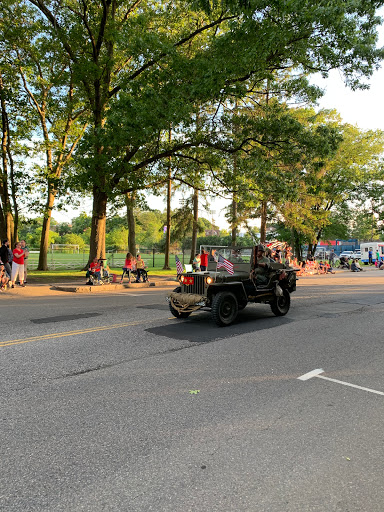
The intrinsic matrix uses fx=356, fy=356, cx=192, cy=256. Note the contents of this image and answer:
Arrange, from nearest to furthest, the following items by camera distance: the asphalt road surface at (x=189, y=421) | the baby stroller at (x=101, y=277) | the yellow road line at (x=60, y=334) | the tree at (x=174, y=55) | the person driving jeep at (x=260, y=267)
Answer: the asphalt road surface at (x=189, y=421), the yellow road line at (x=60, y=334), the person driving jeep at (x=260, y=267), the tree at (x=174, y=55), the baby stroller at (x=101, y=277)

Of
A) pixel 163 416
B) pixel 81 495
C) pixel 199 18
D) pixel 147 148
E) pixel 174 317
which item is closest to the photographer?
→ pixel 81 495

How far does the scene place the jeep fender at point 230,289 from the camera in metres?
8.20

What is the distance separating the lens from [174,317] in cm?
896

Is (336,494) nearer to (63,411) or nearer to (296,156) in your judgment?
(63,411)

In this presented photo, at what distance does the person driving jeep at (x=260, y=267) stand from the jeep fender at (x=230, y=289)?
26.5 inches

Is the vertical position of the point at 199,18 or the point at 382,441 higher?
the point at 199,18

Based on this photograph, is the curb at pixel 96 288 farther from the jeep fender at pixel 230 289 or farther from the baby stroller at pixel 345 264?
the baby stroller at pixel 345 264

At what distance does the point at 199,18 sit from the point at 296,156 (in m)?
8.44

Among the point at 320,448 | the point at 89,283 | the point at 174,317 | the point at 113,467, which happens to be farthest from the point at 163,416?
the point at 89,283

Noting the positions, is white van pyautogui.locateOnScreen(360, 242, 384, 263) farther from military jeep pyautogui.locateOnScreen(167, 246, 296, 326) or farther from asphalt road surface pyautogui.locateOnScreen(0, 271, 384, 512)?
asphalt road surface pyautogui.locateOnScreen(0, 271, 384, 512)

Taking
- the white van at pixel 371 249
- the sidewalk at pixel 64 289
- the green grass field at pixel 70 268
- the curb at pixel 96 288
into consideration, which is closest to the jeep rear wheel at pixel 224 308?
the sidewalk at pixel 64 289

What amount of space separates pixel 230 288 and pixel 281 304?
2029 mm

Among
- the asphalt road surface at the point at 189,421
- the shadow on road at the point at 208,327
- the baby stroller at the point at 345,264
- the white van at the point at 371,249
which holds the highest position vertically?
the white van at the point at 371,249

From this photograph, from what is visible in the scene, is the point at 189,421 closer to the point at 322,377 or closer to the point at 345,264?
the point at 322,377
